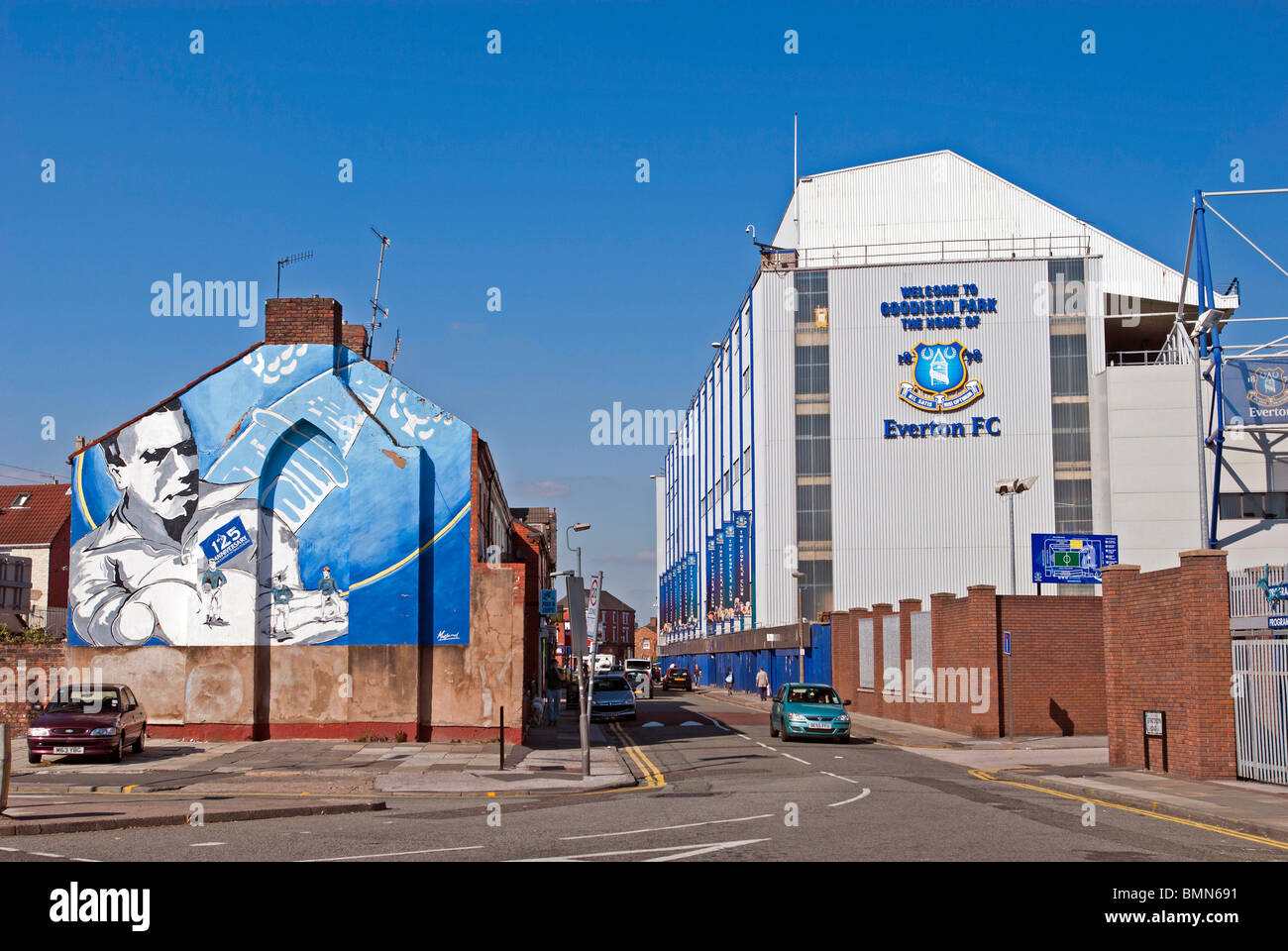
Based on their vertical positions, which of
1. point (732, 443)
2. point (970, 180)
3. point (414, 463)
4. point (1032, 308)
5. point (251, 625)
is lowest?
point (251, 625)

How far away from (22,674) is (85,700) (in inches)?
251

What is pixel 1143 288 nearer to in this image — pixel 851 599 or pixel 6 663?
pixel 851 599

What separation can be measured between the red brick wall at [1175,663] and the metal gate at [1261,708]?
0.20 metres

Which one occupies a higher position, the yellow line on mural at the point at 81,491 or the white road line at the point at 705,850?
the yellow line on mural at the point at 81,491

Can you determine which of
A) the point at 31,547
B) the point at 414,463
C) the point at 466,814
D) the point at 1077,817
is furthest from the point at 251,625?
the point at 31,547

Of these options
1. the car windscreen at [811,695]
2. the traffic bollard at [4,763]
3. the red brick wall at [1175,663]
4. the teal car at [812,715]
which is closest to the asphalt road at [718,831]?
the traffic bollard at [4,763]

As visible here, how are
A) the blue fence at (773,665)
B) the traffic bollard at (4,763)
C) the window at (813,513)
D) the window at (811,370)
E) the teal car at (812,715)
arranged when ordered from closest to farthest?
the traffic bollard at (4,763)
the teal car at (812,715)
the blue fence at (773,665)
the window at (813,513)
the window at (811,370)

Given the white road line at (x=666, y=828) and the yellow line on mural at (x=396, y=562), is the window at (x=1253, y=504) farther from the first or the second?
the white road line at (x=666, y=828)

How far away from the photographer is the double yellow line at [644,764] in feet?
72.3

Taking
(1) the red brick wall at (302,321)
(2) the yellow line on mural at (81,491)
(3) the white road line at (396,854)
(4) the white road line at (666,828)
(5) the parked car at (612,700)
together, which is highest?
(1) the red brick wall at (302,321)

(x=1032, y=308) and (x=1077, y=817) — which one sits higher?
(x=1032, y=308)

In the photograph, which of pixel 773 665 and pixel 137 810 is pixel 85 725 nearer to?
pixel 137 810

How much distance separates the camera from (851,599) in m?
65.2
